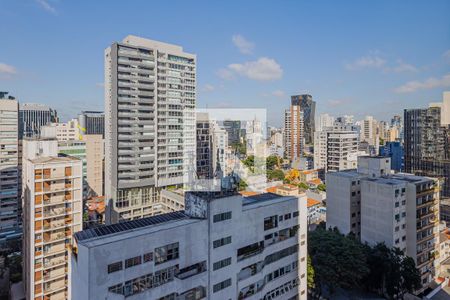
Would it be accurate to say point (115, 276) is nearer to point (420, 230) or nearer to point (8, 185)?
point (420, 230)

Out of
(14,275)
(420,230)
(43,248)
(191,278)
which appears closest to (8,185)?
(14,275)

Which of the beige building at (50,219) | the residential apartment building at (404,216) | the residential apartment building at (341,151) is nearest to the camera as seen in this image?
the beige building at (50,219)

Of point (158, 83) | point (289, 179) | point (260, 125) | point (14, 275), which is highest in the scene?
point (158, 83)

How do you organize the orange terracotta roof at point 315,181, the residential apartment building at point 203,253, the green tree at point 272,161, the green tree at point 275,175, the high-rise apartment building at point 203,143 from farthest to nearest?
the green tree at point 272,161 → the orange terracotta roof at point 315,181 → the green tree at point 275,175 → the high-rise apartment building at point 203,143 → the residential apartment building at point 203,253

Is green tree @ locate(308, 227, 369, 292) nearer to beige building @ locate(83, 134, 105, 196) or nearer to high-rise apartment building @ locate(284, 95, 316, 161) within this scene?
beige building @ locate(83, 134, 105, 196)

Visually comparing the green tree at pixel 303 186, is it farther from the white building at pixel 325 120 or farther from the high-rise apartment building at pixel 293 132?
the white building at pixel 325 120

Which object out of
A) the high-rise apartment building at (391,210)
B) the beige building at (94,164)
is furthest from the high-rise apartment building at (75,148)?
the high-rise apartment building at (391,210)

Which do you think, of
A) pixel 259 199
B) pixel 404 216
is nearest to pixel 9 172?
pixel 259 199
